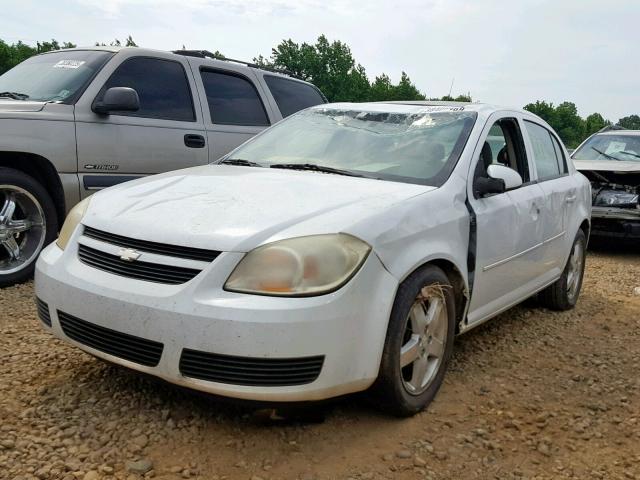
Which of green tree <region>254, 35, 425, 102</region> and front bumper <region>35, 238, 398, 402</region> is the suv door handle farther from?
green tree <region>254, 35, 425, 102</region>

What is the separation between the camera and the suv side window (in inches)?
182

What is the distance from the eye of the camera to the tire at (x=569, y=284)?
512 cm

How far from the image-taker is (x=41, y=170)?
4.94 meters

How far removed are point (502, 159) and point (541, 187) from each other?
34 cm

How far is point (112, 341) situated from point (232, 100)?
13.1 ft

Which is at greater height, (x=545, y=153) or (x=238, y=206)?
(x=545, y=153)

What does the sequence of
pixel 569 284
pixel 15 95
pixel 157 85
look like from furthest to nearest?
pixel 157 85
pixel 569 284
pixel 15 95

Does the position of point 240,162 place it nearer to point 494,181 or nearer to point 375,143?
point 375,143

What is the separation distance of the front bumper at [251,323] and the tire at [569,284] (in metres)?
2.90

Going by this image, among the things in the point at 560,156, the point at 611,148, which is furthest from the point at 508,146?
the point at 611,148

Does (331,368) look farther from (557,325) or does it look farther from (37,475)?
(557,325)

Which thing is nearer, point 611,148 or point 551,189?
point 551,189

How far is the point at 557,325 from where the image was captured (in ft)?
16.0

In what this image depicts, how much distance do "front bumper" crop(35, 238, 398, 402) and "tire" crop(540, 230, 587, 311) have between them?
2901 millimetres
